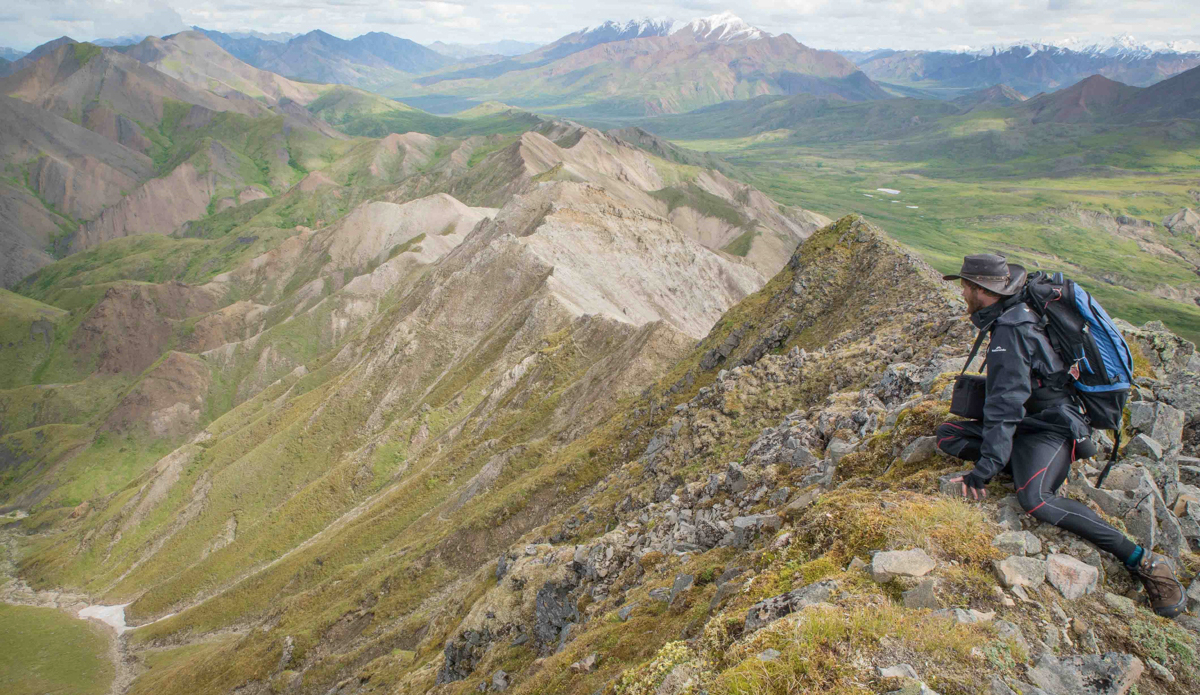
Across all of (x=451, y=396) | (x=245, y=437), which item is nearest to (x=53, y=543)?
(x=245, y=437)

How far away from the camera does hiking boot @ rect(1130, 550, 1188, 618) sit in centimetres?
840

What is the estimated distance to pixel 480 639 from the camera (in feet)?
84.0

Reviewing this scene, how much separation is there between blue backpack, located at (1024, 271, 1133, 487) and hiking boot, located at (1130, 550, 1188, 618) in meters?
2.03

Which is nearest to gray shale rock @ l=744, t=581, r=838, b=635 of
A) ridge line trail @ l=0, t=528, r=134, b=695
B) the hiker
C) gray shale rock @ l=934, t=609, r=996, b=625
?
gray shale rock @ l=934, t=609, r=996, b=625

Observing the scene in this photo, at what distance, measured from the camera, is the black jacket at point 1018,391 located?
9.46 metres

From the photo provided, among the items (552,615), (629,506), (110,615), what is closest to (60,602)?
(110,615)

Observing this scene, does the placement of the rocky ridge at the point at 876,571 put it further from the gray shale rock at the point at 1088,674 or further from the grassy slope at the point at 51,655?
the grassy slope at the point at 51,655

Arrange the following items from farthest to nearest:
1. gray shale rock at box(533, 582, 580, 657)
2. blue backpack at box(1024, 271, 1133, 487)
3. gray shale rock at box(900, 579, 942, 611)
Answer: gray shale rock at box(533, 582, 580, 657), blue backpack at box(1024, 271, 1133, 487), gray shale rock at box(900, 579, 942, 611)

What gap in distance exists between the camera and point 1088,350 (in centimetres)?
956

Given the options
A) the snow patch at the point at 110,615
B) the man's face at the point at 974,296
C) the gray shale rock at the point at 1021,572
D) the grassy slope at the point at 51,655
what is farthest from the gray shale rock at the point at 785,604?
the snow patch at the point at 110,615

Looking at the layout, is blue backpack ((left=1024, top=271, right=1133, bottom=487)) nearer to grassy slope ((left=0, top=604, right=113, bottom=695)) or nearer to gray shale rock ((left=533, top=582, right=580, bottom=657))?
gray shale rock ((left=533, top=582, right=580, bottom=657))

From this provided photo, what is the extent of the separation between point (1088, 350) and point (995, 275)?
1693mm

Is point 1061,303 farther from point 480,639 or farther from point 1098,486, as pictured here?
point 480,639

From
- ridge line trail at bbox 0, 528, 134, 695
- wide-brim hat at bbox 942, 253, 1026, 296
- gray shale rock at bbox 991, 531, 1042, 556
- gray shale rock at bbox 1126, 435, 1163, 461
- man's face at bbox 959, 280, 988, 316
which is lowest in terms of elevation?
ridge line trail at bbox 0, 528, 134, 695
